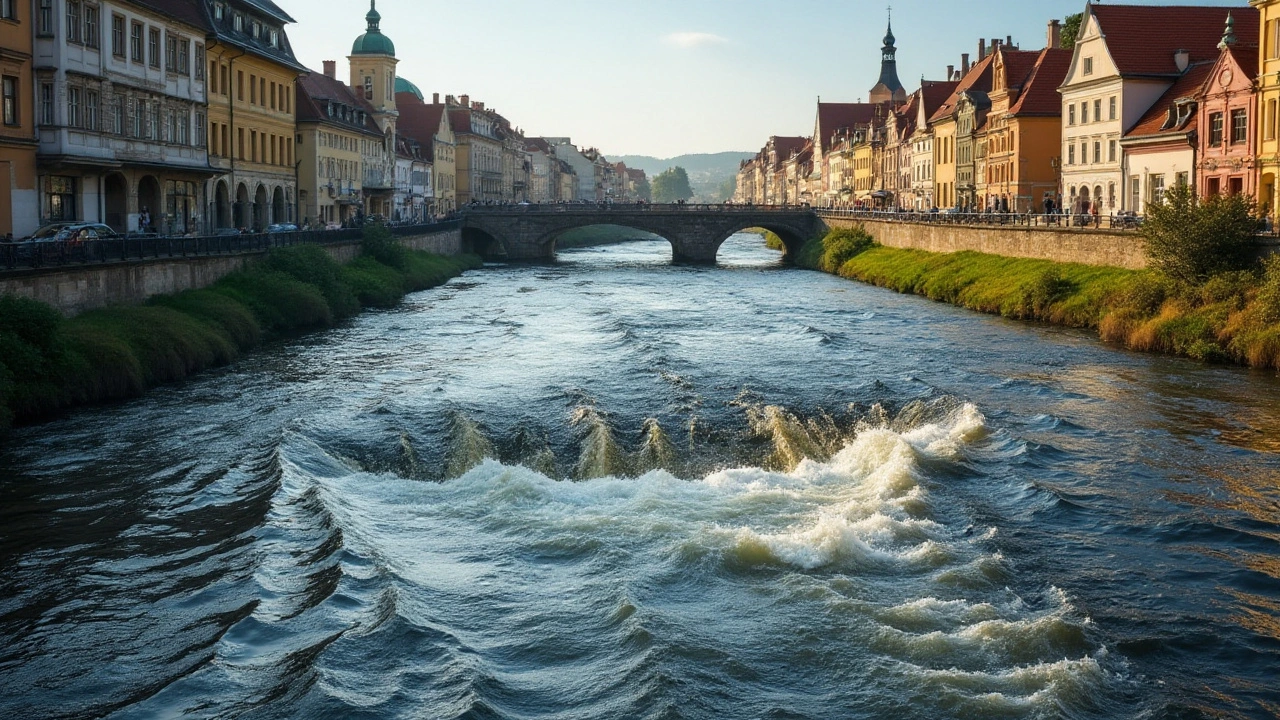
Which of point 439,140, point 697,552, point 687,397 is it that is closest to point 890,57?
point 439,140

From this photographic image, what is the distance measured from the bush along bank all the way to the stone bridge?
41424 millimetres

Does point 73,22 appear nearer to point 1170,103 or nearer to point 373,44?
point 1170,103

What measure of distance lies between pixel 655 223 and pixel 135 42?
5440 centimetres

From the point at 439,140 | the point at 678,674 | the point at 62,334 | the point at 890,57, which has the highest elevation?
the point at 890,57

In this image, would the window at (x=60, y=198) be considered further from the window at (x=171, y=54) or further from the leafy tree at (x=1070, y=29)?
the leafy tree at (x=1070, y=29)

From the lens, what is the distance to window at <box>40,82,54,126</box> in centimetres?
4197

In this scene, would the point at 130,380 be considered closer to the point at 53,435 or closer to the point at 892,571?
the point at 53,435

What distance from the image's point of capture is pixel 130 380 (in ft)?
99.2

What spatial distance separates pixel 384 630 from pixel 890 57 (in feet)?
523

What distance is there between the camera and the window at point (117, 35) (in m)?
46.3

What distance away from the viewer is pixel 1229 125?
→ 167ft

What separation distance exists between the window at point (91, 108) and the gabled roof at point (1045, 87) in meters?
53.4

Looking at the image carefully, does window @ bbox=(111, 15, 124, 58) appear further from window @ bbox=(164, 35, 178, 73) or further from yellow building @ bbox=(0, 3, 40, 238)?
yellow building @ bbox=(0, 3, 40, 238)

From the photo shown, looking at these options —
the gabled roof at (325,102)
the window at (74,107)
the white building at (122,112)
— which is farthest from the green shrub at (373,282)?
the gabled roof at (325,102)
